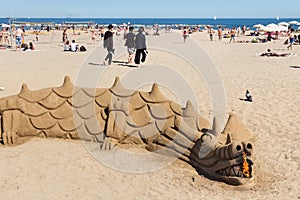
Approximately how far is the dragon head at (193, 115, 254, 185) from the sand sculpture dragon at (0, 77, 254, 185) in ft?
0.06

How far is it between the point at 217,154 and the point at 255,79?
10.0m

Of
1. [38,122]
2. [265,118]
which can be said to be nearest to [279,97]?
[265,118]

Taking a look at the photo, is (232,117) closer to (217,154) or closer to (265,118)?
(217,154)

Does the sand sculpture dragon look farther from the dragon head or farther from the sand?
the sand

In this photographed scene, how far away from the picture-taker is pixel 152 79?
15.4 meters

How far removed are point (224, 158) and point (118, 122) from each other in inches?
95.4

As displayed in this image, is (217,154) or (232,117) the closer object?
(217,154)

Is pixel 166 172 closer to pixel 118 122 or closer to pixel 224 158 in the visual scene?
pixel 224 158

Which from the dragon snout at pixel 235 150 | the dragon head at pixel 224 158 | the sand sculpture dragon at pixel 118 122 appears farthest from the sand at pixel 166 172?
the dragon snout at pixel 235 150

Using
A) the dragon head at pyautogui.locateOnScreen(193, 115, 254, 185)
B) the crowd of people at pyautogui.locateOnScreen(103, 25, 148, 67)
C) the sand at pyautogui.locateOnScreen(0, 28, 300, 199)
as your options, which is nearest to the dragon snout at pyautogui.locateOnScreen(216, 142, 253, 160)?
the dragon head at pyautogui.locateOnScreen(193, 115, 254, 185)

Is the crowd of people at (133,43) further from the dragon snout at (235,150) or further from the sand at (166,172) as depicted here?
the dragon snout at (235,150)

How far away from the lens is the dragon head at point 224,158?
5.98 metres

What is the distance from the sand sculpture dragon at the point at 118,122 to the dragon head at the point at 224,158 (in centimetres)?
2

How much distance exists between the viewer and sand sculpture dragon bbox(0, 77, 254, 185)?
23.1ft
